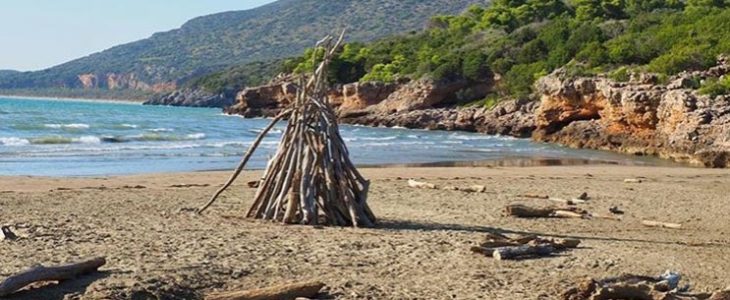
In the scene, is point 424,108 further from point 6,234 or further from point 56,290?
point 56,290

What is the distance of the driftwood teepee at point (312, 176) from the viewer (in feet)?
39.8

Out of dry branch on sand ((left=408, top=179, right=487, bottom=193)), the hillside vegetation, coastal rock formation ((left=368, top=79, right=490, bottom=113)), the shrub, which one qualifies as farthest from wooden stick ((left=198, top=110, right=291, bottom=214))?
coastal rock formation ((left=368, top=79, right=490, bottom=113))

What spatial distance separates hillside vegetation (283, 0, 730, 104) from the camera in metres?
44.9

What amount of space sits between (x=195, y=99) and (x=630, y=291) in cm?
13040

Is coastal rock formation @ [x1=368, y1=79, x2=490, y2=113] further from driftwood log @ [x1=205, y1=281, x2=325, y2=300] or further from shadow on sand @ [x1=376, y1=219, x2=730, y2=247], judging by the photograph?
driftwood log @ [x1=205, y1=281, x2=325, y2=300]

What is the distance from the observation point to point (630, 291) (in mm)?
7977

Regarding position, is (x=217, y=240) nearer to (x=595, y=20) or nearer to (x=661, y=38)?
(x=661, y=38)

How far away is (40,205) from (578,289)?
8.67 m

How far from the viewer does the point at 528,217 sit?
14164mm

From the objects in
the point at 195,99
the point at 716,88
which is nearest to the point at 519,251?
the point at 716,88

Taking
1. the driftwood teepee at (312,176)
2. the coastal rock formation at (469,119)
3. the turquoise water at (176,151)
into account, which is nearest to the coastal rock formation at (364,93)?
the coastal rock formation at (469,119)

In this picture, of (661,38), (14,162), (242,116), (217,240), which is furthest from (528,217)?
(242,116)

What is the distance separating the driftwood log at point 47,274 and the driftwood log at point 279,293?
1.21m

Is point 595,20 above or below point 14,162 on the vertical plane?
above
